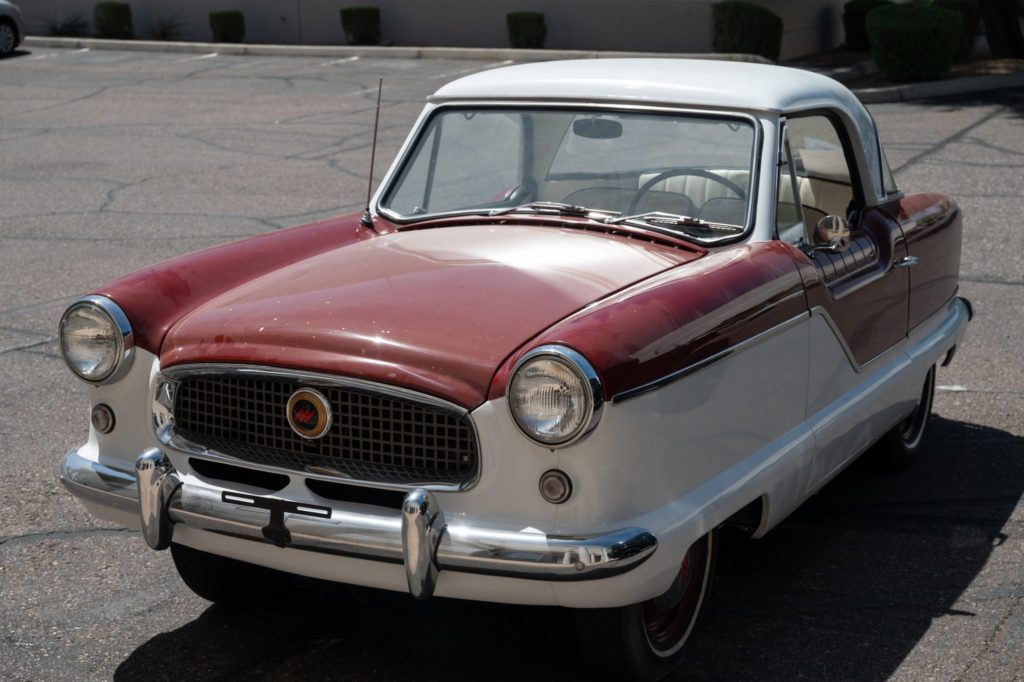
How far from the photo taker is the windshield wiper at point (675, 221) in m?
4.48

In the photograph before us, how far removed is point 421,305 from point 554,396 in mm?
614

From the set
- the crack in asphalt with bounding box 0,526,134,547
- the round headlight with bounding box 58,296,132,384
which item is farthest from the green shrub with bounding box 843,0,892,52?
the round headlight with bounding box 58,296,132,384

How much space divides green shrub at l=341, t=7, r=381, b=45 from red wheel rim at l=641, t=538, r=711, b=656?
848 inches

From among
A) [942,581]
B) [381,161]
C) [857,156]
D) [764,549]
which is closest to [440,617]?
[764,549]

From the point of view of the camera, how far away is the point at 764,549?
482 cm

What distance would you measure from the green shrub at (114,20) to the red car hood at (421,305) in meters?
23.3

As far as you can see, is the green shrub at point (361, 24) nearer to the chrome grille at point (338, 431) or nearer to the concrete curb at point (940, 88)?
the concrete curb at point (940, 88)

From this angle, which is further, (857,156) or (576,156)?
(857,156)

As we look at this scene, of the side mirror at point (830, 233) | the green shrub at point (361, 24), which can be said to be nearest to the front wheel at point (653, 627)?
the side mirror at point (830, 233)

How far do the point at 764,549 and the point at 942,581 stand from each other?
0.62 m

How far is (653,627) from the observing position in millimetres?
3900

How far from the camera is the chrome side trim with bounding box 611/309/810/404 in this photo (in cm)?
343

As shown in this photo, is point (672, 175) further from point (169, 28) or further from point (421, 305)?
point (169, 28)

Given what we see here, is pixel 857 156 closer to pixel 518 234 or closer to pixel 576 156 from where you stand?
pixel 576 156
